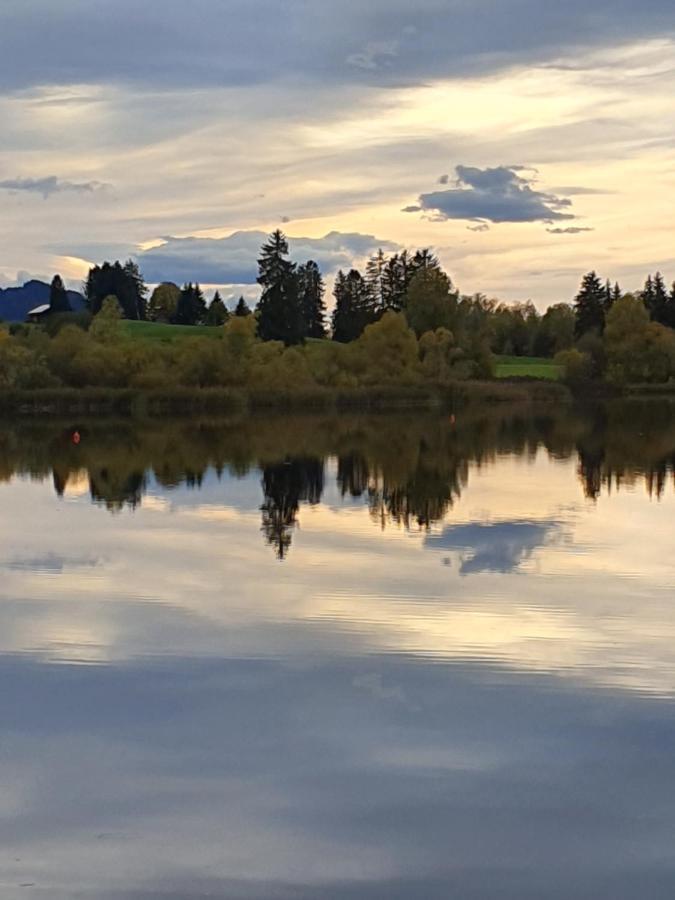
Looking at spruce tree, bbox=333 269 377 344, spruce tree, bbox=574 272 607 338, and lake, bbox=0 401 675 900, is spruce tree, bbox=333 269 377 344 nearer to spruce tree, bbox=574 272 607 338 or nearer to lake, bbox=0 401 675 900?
spruce tree, bbox=574 272 607 338

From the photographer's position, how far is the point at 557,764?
974 centimetres

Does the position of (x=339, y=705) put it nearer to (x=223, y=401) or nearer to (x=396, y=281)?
(x=223, y=401)

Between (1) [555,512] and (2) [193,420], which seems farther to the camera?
(2) [193,420]

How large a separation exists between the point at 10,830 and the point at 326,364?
80159 mm

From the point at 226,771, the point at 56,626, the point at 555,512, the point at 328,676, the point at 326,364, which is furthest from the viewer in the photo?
the point at 326,364

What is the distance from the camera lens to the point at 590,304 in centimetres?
12450

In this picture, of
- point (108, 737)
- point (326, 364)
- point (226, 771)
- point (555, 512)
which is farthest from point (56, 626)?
point (326, 364)

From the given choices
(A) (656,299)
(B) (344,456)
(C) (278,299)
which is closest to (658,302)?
(A) (656,299)

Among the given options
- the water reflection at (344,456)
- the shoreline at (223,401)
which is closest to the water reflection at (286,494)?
the water reflection at (344,456)

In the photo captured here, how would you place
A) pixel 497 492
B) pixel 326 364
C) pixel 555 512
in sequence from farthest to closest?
pixel 326 364
pixel 497 492
pixel 555 512

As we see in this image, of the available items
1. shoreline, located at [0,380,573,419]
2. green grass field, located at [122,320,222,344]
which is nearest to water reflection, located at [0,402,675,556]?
shoreline, located at [0,380,573,419]

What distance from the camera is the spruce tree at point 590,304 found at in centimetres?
12306

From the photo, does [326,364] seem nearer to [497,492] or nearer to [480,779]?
[497,492]

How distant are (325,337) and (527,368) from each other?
102 feet
